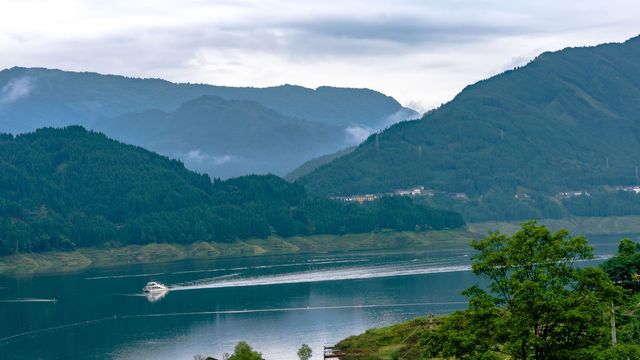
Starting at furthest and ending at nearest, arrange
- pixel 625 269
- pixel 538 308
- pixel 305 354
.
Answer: pixel 305 354, pixel 625 269, pixel 538 308

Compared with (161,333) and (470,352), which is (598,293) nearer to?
(470,352)

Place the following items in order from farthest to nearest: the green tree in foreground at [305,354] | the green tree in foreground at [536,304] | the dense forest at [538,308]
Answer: the green tree in foreground at [305,354] < the green tree in foreground at [536,304] < the dense forest at [538,308]

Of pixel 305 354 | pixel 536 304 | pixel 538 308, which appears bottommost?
pixel 305 354

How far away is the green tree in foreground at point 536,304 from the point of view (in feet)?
213

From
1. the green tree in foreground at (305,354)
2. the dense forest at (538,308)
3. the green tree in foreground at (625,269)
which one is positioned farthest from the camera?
the green tree in foreground at (305,354)

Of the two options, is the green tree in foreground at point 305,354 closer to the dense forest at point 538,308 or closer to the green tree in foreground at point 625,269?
the green tree in foreground at point 625,269

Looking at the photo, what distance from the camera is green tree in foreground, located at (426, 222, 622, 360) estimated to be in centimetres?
6481

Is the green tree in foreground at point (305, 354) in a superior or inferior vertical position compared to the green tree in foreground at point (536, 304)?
inferior

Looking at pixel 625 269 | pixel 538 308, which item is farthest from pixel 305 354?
pixel 538 308

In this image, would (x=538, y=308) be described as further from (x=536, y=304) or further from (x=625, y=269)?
(x=625, y=269)

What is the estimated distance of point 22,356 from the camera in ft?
561

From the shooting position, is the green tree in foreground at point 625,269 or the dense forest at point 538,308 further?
the green tree in foreground at point 625,269

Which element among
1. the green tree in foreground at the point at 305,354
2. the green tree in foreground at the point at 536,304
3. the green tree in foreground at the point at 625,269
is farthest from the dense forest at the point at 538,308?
the green tree in foreground at the point at 305,354

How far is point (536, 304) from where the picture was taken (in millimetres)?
64750
